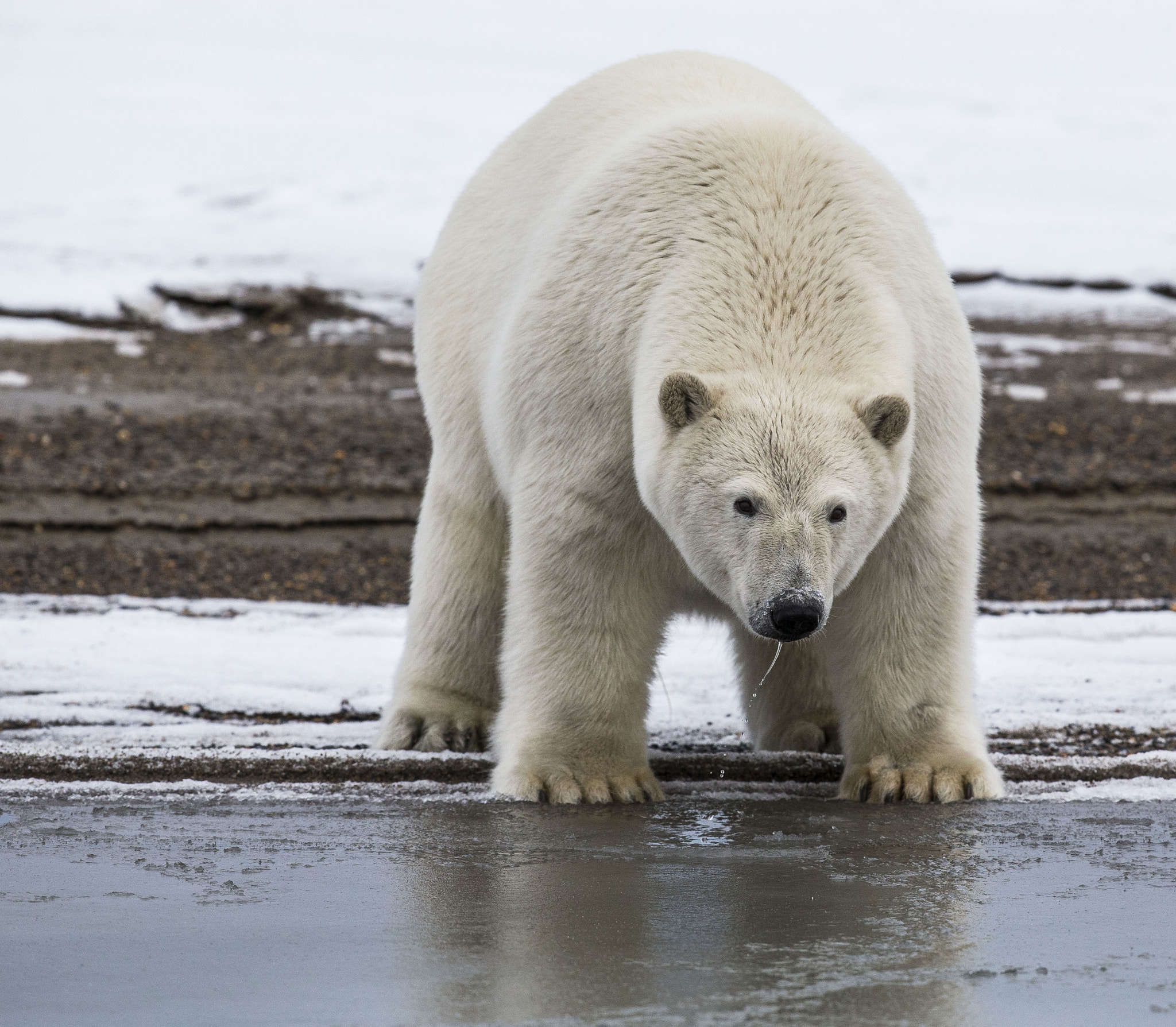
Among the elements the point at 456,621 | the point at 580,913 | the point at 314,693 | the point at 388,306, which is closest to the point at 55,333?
the point at 388,306

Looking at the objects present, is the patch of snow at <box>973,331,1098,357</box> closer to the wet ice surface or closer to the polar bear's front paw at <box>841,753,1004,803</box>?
the polar bear's front paw at <box>841,753,1004,803</box>

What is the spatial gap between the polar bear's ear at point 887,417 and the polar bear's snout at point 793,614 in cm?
45

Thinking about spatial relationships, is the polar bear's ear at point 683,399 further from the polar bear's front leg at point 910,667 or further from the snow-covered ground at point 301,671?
the snow-covered ground at point 301,671

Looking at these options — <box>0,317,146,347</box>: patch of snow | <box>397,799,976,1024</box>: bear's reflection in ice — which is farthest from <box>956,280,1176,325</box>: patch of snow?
<box>397,799,976,1024</box>: bear's reflection in ice

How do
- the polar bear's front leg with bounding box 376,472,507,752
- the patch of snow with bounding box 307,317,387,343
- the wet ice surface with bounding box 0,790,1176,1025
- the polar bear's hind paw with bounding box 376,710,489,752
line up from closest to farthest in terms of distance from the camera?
the wet ice surface with bounding box 0,790,1176,1025, the polar bear's hind paw with bounding box 376,710,489,752, the polar bear's front leg with bounding box 376,472,507,752, the patch of snow with bounding box 307,317,387,343

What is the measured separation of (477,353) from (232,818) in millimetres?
1868

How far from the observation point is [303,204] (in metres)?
18.0

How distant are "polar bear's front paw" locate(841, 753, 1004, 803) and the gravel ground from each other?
4.51 m

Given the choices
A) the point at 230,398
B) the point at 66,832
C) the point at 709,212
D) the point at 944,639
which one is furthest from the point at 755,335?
the point at 230,398

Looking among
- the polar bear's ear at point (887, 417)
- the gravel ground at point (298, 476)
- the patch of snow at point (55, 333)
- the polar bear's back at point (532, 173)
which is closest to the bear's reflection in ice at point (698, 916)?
the polar bear's ear at point (887, 417)

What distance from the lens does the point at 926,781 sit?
4.19 m

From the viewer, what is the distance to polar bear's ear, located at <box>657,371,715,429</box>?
3732mm

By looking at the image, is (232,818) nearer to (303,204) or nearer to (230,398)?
(230,398)

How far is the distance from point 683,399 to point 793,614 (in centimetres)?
57
